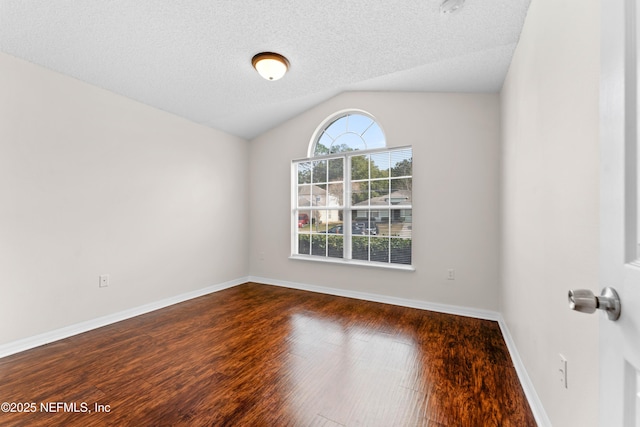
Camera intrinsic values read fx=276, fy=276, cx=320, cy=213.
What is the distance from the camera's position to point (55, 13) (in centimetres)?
198

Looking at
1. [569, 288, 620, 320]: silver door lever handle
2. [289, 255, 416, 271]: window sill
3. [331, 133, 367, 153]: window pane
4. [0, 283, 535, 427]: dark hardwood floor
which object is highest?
[331, 133, 367, 153]: window pane

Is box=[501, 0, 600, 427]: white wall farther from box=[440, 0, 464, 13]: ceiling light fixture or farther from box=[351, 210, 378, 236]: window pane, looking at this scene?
box=[351, 210, 378, 236]: window pane

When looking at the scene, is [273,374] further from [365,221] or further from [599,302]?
[365,221]

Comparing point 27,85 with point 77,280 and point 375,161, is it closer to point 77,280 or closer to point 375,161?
point 77,280

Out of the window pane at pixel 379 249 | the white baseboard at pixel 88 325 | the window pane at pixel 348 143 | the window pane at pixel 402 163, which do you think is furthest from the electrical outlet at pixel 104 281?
the window pane at pixel 402 163

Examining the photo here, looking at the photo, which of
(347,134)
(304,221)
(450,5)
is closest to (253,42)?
(450,5)

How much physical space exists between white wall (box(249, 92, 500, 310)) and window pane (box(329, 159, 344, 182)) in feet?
2.33

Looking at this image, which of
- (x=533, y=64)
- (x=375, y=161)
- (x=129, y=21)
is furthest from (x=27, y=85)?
(x=533, y=64)

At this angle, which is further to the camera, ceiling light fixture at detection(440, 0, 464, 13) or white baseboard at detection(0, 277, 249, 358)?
white baseboard at detection(0, 277, 249, 358)

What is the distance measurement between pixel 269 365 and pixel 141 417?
841mm

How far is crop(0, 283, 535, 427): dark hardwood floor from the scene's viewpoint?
162cm

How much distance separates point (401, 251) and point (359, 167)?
1.34 meters

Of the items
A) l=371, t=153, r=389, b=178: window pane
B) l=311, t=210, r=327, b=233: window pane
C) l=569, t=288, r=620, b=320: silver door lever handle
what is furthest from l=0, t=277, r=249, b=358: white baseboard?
l=569, t=288, r=620, b=320: silver door lever handle

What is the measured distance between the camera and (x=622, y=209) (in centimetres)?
56
